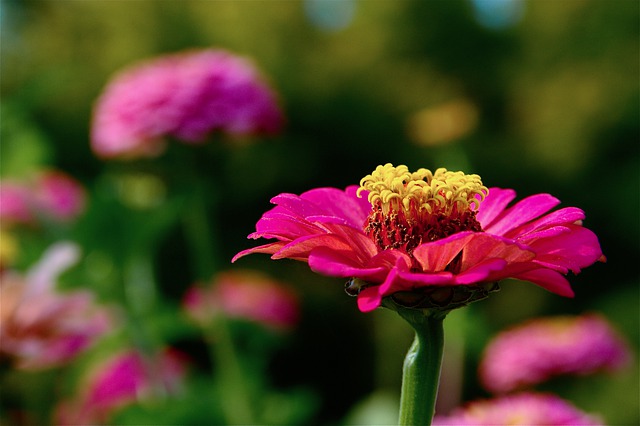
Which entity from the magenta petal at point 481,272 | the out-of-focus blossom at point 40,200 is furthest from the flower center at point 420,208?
the out-of-focus blossom at point 40,200

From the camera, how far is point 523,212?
1.84 ft

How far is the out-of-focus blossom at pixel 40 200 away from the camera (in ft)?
4.89

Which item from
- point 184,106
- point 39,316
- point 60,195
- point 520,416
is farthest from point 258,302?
point 520,416

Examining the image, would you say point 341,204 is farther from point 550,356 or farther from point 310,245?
point 550,356

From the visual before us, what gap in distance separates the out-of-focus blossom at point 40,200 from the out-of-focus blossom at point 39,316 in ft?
1.20

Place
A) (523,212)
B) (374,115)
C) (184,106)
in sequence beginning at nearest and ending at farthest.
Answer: (523,212), (184,106), (374,115)

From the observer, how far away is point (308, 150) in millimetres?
4113

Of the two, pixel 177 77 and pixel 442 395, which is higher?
pixel 177 77

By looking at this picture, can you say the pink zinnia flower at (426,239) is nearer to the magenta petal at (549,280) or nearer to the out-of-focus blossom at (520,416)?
the magenta petal at (549,280)

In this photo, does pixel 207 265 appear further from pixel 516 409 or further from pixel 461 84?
pixel 461 84

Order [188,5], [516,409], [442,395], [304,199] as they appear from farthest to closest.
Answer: [188,5] < [442,395] < [516,409] < [304,199]

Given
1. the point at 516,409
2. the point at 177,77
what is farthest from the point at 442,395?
the point at 516,409

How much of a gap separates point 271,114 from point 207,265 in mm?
316

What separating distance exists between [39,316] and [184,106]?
48cm
